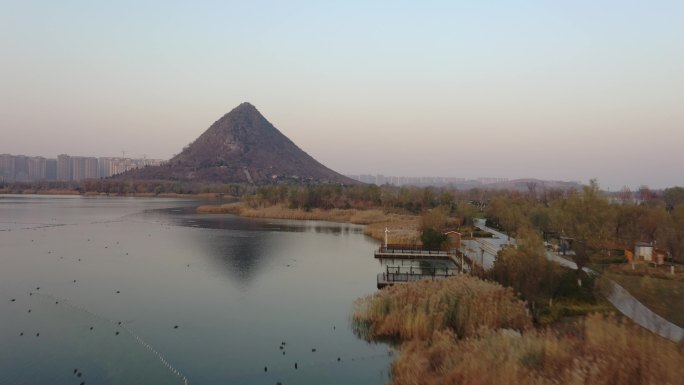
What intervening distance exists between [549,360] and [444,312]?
22.5 feet

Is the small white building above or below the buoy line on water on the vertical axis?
above

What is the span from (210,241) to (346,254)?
38.4 ft

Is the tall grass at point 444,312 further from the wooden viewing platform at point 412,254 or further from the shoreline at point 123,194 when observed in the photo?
the shoreline at point 123,194

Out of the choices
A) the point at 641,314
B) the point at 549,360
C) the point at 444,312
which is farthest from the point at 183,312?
the point at 641,314

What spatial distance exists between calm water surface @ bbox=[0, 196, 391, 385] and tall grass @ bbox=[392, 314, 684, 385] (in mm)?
1623

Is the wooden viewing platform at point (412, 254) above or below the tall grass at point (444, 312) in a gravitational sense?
below

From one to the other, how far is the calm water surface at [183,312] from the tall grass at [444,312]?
3.32ft

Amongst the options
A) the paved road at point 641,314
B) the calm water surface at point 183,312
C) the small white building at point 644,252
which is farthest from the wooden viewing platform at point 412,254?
the paved road at point 641,314

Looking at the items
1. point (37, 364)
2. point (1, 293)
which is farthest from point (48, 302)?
point (37, 364)

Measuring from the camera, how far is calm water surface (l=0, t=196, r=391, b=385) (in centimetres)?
1329

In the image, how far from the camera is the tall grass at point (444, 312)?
15353 mm

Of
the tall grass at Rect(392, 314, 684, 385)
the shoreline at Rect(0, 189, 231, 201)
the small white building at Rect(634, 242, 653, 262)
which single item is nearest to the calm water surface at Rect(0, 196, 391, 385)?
the tall grass at Rect(392, 314, 684, 385)

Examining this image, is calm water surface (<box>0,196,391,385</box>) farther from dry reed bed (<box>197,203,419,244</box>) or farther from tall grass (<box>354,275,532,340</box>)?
dry reed bed (<box>197,203,419,244</box>)

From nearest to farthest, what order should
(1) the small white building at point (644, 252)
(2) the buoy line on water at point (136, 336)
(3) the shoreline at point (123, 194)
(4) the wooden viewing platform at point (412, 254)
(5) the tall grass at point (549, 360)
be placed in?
1. (5) the tall grass at point (549, 360)
2. (2) the buoy line on water at point (136, 336)
3. (1) the small white building at point (644, 252)
4. (4) the wooden viewing platform at point (412, 254)
5. (3) the shoreline at point (123, 194)
